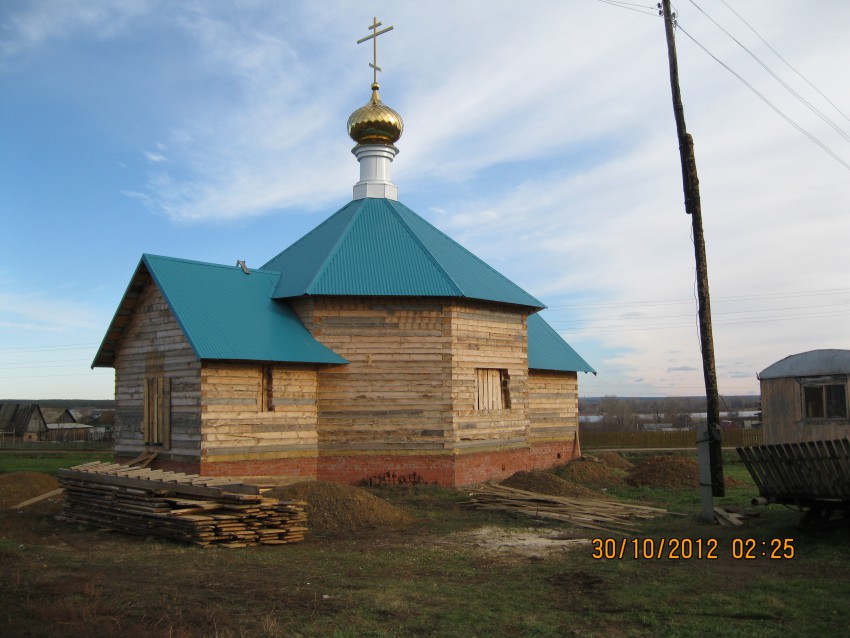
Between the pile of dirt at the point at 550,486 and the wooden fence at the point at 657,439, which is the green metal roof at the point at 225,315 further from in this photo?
the wooden fence at the point at 657,439

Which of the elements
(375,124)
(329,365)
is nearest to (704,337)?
(329,365)

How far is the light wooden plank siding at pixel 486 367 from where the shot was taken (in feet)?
66.1

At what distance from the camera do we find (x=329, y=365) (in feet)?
65.5

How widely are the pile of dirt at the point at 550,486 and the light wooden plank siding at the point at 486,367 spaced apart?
1.44 metres

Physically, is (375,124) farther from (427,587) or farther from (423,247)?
(427,587)

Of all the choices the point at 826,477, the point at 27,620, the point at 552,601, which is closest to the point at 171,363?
the point at 27,620

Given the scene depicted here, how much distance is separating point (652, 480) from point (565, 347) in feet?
25.5

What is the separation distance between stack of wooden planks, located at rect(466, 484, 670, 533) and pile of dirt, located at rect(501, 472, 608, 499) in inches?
29.3

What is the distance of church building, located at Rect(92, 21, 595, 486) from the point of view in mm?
18172

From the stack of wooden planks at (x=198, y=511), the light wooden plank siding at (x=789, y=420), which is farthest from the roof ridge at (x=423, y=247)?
the light wooden plank siding at (x=789, y=420)

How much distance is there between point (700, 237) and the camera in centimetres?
1420

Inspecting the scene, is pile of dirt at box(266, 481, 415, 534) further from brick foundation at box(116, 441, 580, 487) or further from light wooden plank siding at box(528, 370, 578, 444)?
light wooden plank siding at box(528, 370, 578, 444)
